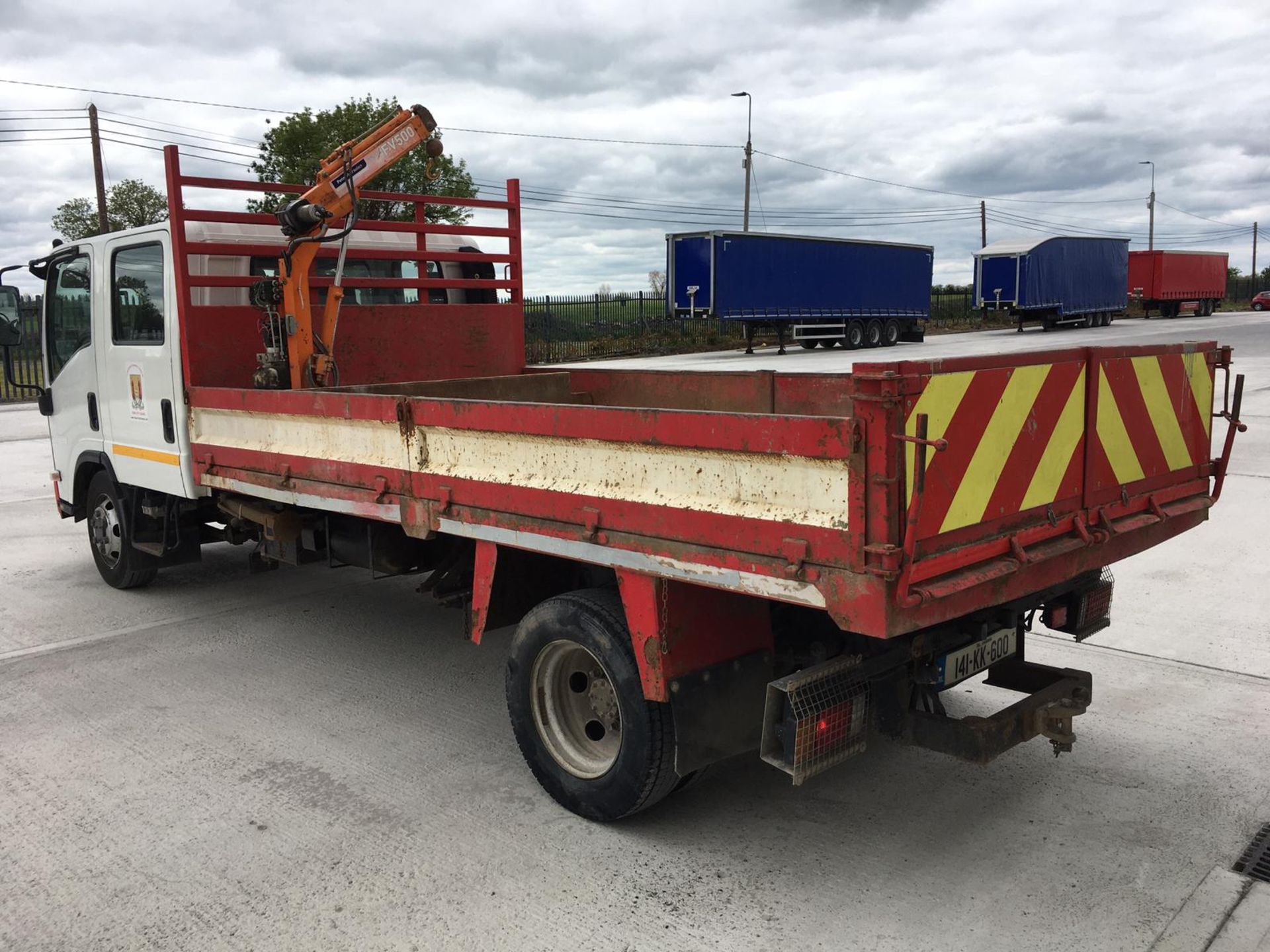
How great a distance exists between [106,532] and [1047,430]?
627cm

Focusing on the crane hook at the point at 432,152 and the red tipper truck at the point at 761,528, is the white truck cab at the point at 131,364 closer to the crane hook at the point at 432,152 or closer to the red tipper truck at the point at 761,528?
the red tipper truck at the point at 761,528

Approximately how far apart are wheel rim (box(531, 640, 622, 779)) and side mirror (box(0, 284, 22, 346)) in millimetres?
4896

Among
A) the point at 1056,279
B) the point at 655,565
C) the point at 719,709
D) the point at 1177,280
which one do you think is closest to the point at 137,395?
the point at 655,565

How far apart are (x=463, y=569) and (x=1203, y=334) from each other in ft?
110

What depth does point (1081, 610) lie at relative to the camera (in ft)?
13.2

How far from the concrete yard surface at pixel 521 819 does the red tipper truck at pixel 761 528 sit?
36cm

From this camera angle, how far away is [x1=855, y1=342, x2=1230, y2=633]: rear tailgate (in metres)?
2.70

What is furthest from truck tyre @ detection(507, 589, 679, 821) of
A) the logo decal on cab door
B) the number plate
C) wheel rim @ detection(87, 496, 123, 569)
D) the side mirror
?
the side mirror

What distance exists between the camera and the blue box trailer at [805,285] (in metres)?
29.0

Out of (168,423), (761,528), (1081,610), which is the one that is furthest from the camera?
(168,423)

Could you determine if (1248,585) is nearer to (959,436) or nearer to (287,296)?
(959,436)

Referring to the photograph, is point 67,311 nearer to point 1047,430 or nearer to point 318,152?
point 1047,430

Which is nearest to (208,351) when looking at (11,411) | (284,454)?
(284,454)

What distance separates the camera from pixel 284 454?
4910 mm
